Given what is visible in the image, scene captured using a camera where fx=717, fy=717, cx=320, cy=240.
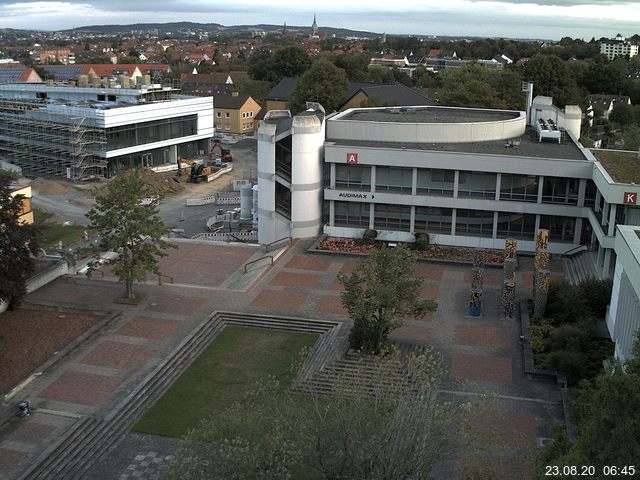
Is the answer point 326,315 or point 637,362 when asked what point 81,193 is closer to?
point 326,315

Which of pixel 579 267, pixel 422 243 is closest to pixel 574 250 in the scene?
pixel 579 267

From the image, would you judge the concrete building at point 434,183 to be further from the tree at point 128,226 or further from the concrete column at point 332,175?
the tree at point 128,226

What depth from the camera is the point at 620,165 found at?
3947 cm

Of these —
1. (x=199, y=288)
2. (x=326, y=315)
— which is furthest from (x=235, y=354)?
(x=199, y=288)

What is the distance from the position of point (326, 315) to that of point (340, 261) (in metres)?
8.47

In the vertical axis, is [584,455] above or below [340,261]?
above

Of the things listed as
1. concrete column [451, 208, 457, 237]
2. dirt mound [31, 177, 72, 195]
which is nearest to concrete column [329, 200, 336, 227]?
concrete column [451, 208, 457, 237]

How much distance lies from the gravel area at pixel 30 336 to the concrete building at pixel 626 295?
21.2 m

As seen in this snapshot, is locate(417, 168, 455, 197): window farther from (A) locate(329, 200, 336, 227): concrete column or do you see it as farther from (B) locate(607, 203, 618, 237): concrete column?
(B) locate(607, 203, 618, 237): concrete column

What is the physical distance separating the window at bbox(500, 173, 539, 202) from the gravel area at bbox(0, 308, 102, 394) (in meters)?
24.0

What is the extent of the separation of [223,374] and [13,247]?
10.5m

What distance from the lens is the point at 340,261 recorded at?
41.1 m

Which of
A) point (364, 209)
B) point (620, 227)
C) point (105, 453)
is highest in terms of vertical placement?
point (620, 227)

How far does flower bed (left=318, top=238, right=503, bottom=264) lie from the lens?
41.2 metres
